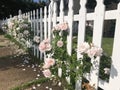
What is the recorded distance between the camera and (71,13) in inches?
159

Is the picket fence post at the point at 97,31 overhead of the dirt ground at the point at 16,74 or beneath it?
overhead

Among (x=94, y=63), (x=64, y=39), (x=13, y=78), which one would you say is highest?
(x=64, y=39)

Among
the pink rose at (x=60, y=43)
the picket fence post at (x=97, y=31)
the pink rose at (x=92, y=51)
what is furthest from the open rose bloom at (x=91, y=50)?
the pink rose at (x=60, y=43)

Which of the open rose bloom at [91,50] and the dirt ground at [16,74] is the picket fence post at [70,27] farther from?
the open rose bloom at [91,50]

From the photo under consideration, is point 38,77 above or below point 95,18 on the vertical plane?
below

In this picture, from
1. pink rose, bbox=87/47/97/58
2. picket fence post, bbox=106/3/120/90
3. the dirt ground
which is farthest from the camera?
the dirt ground

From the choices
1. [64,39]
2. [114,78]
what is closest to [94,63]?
[114,78]

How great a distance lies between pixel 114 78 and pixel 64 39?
48.6 inches

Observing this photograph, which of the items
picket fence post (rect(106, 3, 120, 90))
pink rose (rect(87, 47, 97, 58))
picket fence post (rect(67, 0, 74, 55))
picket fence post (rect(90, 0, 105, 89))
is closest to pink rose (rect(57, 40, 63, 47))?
picket fence post (rect(67, 0, 74, 55))

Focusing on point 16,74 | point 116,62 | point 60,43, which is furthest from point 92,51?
point 16,74

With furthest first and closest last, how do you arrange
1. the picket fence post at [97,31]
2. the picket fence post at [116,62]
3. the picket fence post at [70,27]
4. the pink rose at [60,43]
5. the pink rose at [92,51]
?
the picket fence post at [70,27]
the pink rose at [60,43]
the picket fence post at [97,31]
the pink rose at [92,51]
the picket fence post at [116,62]

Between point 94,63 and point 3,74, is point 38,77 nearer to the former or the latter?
point 3,74

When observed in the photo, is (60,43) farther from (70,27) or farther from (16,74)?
(16,74)

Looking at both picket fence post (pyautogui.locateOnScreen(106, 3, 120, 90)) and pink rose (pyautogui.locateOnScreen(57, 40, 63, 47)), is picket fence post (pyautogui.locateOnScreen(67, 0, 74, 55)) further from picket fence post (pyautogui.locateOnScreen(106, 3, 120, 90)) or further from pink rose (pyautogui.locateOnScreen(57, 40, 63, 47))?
picket fence post (pyautogui.locateOnScreen(106, 3, 120, 90))
